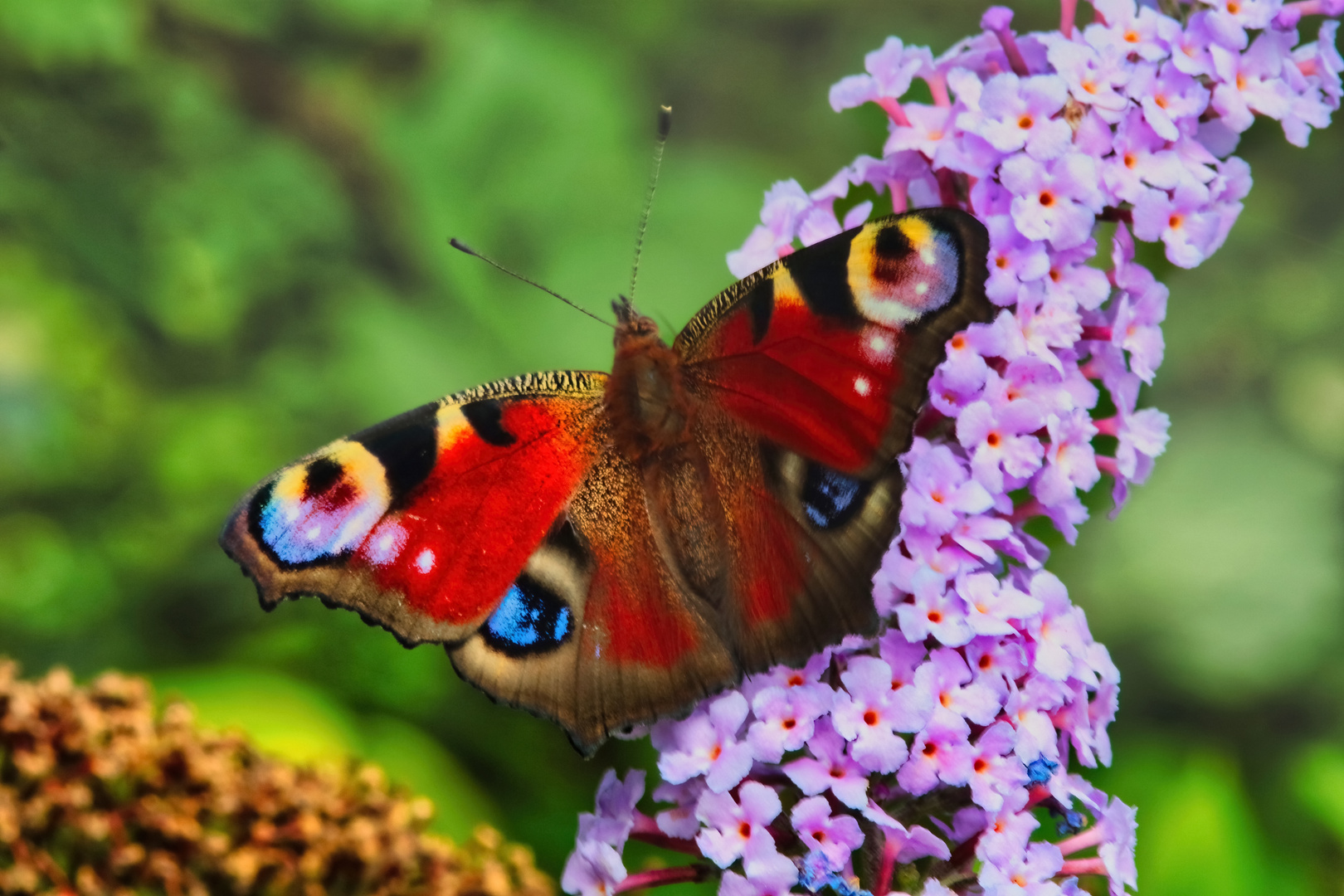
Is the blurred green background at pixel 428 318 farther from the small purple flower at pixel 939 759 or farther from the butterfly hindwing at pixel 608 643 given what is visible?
the small purple flower at pixel 939 759

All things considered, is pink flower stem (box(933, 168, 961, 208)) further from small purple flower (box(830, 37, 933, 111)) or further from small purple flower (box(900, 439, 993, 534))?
small purple flower (box(900, 439, 993, 534))

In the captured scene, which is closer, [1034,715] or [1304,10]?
[1034,715]

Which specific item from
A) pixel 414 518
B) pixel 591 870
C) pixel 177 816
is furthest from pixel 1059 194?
pixel 177 816

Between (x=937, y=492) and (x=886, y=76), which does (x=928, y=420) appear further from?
(x=886, y=76)

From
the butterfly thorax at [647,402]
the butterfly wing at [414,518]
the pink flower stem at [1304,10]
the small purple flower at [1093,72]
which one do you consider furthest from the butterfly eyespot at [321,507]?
the pink flower stem at [1304,10]

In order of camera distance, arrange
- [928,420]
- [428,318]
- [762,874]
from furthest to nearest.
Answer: [428,318], [928,420], [762,874]

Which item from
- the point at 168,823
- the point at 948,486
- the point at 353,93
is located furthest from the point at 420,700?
the point at 353,93
